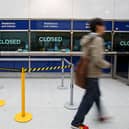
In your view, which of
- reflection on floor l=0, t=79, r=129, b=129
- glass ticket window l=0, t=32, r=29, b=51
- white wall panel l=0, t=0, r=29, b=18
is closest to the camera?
reflection on floor l=0, t=79, r=129, b=129

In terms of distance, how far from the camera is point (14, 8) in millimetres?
6531

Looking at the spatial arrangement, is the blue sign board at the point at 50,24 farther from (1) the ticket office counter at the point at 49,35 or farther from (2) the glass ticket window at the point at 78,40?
(2) the glass ticket window at the point at 78,40

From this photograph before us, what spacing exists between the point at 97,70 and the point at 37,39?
4166mm

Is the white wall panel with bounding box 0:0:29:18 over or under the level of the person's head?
over

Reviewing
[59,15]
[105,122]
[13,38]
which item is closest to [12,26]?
[13,38]

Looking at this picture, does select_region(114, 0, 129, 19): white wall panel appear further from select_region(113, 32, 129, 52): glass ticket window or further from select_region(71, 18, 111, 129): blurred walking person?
select_region(71, 18, 111, 129): blurred walking person

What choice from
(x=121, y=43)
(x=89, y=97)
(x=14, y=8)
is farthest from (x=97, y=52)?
(x=14, y=8)

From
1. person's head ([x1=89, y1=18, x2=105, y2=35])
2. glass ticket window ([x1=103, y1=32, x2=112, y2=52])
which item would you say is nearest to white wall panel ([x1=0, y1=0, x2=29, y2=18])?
glass ticket window ([x1=103, y1=32, x2=112, y2=52])

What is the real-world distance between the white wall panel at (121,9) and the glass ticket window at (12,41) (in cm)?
271

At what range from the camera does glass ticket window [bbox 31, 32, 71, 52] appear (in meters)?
6.70

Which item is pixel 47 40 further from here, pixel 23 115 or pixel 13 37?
pixel 23 115

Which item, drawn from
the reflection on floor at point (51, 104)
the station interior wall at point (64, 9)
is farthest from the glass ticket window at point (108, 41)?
the reflection on floor at point (51, 104)

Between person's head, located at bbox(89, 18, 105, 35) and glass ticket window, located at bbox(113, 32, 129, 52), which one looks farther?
glass ticket window, located at bbox(113, 32, 129, 52)

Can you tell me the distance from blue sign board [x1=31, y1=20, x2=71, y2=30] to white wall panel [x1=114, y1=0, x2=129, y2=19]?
1418 mm
